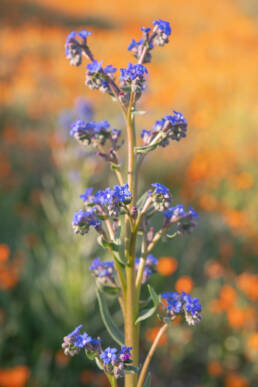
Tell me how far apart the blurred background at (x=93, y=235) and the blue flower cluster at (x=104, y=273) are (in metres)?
1.30

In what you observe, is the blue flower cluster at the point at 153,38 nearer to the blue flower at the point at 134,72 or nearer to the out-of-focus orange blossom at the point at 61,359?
the blue flower at the point at 134,72

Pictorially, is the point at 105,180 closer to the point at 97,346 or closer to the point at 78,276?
the point at 78,276

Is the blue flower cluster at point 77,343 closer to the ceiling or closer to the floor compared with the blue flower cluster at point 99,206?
closer to the floor

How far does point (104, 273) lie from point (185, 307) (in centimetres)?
31

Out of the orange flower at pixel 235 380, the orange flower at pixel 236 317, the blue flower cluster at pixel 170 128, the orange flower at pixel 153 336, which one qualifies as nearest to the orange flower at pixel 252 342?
the orange flower at pixel 236 317

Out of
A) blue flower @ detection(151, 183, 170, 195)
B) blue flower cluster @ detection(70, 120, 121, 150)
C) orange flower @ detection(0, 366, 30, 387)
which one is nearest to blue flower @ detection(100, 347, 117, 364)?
blue flower @ detection(151, 183, 170, 195)

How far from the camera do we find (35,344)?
10.9 ft

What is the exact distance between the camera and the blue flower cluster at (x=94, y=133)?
1.36m

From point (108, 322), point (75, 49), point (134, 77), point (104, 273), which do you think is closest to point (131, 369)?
point (108, 322)

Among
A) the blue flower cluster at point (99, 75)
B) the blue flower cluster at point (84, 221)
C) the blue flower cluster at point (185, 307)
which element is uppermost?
the blue flower cluster at point (99, 75)

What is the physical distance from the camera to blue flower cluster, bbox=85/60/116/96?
1.26m

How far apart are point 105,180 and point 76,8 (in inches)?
703

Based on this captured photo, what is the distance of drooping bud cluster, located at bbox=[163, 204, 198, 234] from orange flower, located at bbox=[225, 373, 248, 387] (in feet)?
6.89

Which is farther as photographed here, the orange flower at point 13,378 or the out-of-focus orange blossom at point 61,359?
the out-of-focus orange blossom at point 61,359
